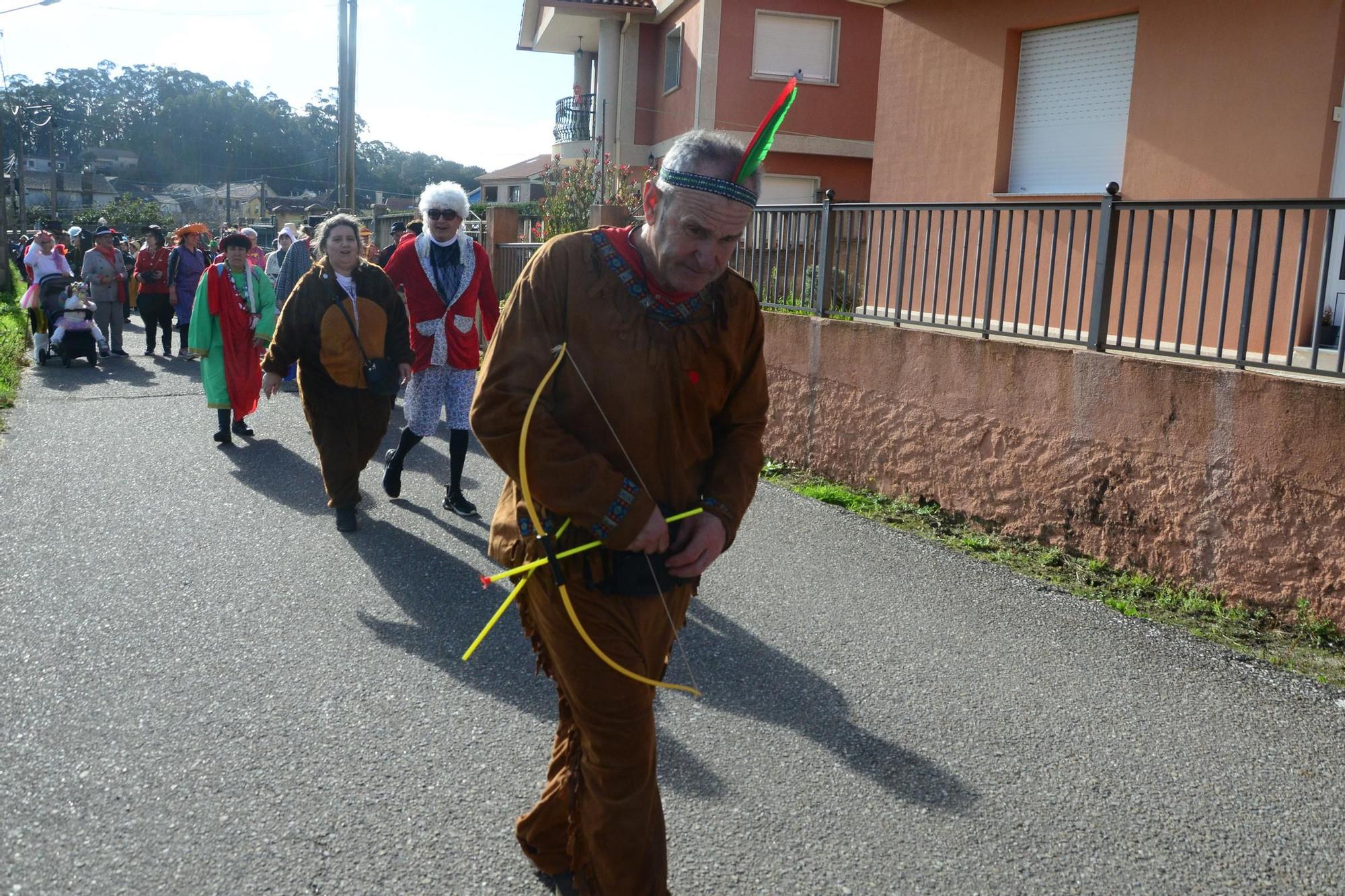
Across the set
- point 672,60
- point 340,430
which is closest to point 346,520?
point 340,430

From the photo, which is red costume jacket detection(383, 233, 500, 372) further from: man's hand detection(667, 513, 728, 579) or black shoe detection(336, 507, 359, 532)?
man's hand detection(667, 513, 728, 579)

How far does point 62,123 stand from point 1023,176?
103157 mm

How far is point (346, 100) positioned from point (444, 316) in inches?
539

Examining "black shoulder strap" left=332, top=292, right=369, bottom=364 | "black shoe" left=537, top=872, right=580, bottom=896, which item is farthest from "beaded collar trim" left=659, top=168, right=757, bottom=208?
"black shoulder strap" left=332, top=292, right=369, bottom=364

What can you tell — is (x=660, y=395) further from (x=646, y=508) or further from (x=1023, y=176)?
(x=1023, y=176)

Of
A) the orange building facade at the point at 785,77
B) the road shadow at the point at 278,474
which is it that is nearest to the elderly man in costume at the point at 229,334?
the road shadow at the point at 278,474

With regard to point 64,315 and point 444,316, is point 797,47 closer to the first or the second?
point 64,315

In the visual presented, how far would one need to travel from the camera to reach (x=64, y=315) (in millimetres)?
14742

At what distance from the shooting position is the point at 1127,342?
6.49 meters

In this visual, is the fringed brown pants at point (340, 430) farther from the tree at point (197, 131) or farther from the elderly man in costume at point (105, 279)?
the tree at point (197, 131)

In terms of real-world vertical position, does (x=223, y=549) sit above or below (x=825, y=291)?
below

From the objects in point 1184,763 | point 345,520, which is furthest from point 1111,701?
point 345,520

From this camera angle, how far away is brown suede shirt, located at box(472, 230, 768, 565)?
2465mm

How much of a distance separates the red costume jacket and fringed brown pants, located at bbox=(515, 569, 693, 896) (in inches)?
188
